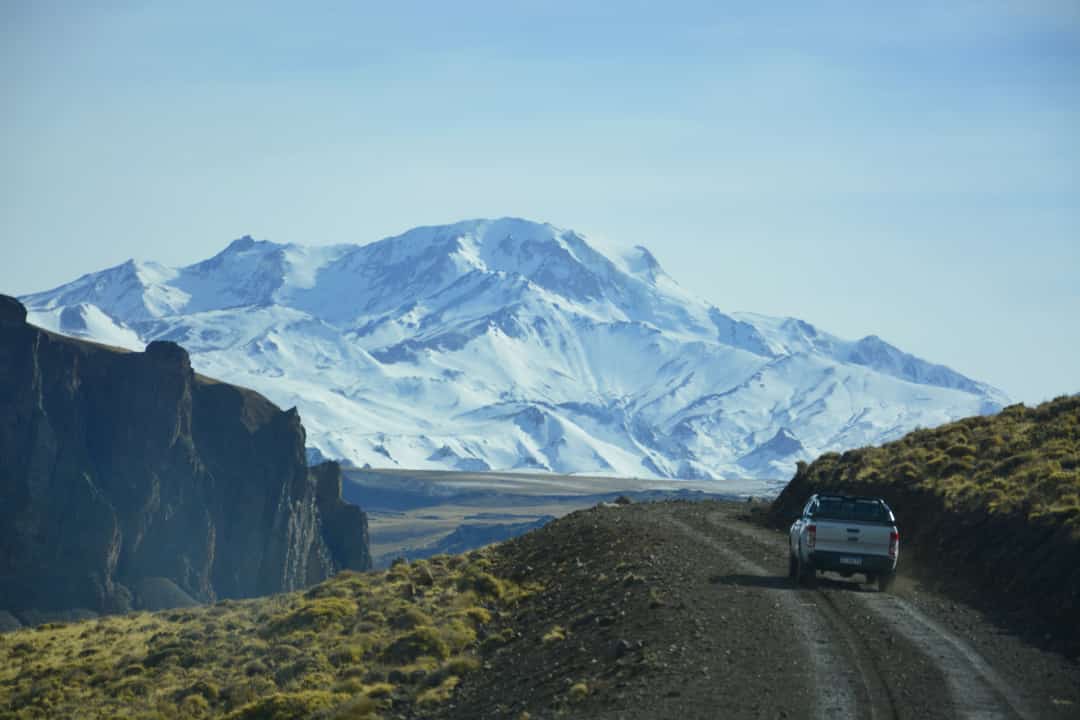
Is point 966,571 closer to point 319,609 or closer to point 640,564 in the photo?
point 640,564

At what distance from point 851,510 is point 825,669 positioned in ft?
42.3

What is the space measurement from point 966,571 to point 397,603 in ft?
52.7

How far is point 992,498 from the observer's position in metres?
41.7

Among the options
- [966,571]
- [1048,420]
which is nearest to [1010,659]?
[966,571]

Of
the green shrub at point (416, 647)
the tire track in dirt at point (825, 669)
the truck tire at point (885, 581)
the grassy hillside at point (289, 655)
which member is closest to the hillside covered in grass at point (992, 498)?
the truck tire at point (885, 581)

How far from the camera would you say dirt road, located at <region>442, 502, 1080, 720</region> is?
76.6ft

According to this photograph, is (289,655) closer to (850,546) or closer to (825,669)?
(850,546)

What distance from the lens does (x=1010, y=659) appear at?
27.3m

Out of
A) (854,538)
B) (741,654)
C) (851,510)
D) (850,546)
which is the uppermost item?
(851,510)

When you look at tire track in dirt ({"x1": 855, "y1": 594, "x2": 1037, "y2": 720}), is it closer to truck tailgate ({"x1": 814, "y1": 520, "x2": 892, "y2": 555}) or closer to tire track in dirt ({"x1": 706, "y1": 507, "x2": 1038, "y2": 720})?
tire track in dirt ({"x1": 706, "y1": 507, "x2": 1038, "y2": 720})

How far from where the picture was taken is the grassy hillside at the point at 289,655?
103 feet

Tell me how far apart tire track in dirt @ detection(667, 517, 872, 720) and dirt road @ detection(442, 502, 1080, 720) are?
0.04 meters

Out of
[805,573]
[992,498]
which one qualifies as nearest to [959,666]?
[805,573]

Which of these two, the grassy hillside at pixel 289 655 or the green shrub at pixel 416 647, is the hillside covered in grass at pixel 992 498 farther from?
the green shrub at pixel 416 647
